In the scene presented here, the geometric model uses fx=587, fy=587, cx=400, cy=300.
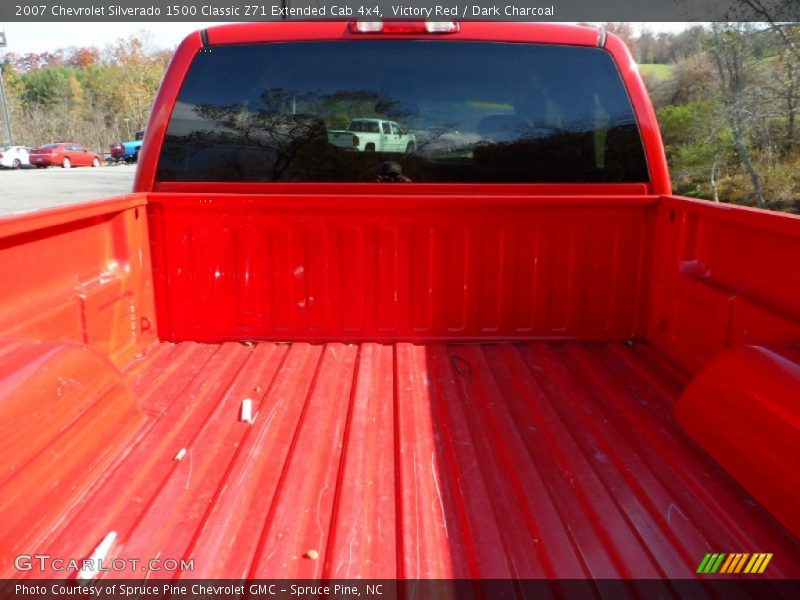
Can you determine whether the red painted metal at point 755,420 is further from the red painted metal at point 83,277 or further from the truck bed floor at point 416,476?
the red painted metal at point 83,277

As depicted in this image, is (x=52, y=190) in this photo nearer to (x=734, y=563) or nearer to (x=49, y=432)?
Answer: (x=49, y=432)

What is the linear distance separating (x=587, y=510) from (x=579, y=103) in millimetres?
1967

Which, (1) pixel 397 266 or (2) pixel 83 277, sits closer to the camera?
(2) pixel 83 277

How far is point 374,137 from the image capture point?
292 centimetres

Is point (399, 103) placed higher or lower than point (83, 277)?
higher

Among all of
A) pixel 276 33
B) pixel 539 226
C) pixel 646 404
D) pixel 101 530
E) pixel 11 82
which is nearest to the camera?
pixel 101 530

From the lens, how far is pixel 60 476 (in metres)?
1.84

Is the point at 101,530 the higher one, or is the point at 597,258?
the point at 597,258

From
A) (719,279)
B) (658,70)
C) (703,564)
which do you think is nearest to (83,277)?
(703,564)

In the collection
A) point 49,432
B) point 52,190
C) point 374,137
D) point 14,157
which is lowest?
point 52,190

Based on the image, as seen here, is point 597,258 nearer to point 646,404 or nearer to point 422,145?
point 646,404

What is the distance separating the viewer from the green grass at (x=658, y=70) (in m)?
29.1

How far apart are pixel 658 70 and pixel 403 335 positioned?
33833 millimetres

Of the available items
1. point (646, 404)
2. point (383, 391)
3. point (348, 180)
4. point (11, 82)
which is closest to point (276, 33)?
point (348, 180)
